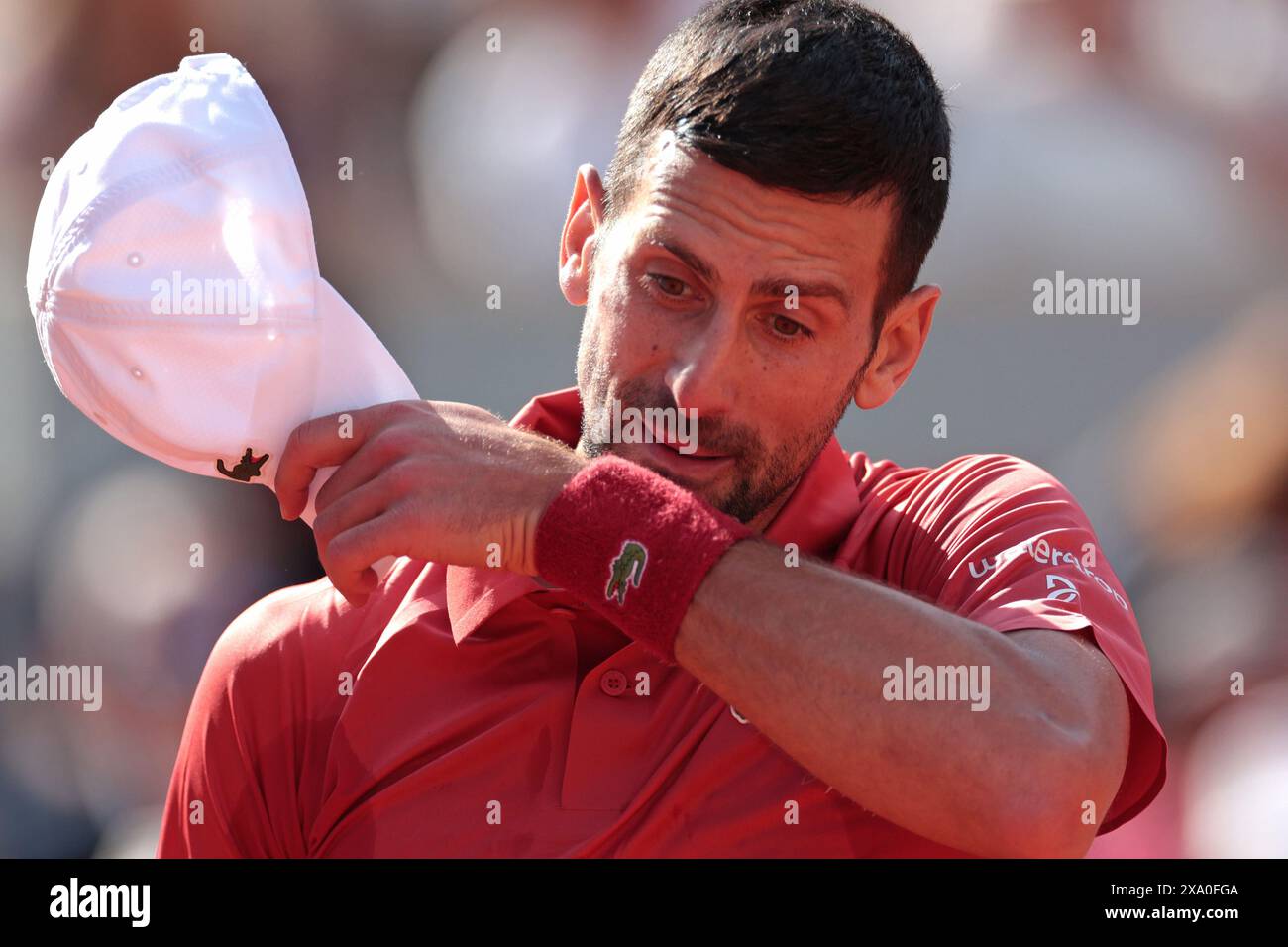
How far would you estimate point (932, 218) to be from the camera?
6.28 feet

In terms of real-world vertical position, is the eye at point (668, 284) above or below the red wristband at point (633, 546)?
above

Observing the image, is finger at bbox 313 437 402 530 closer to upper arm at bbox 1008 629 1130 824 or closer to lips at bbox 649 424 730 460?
lips at bbox 649 424 730 460

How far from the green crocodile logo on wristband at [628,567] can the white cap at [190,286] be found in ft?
1.25

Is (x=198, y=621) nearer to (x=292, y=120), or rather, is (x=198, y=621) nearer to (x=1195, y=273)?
(x=292, y=120)

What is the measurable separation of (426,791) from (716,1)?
1.17 metres

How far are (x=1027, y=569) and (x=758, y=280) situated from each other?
48 cm

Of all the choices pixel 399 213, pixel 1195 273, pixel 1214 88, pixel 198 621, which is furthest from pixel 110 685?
pixel 1214 88

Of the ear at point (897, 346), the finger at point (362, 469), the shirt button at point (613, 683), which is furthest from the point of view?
the ear at point (897, 346)

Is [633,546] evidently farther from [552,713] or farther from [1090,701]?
[1090,701]

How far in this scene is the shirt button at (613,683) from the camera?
1.61 metres

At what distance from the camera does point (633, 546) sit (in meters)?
1.33

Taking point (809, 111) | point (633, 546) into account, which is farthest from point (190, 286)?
point (809, 111)

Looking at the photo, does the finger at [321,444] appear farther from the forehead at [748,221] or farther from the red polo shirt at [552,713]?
the forehead at [748,221]

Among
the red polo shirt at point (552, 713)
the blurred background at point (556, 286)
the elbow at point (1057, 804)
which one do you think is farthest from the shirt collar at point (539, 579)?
the blurred background at point (556, 286)
